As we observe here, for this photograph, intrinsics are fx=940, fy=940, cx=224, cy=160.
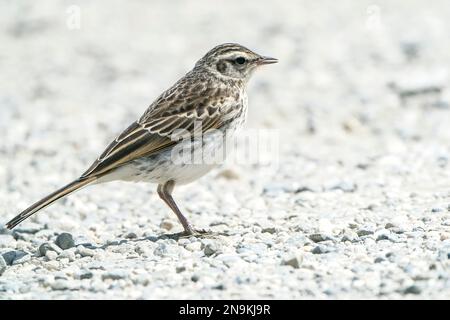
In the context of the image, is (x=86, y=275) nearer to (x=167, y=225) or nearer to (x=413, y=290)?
(x=167, y=225)

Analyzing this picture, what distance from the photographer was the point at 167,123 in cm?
967

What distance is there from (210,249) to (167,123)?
1664 mm

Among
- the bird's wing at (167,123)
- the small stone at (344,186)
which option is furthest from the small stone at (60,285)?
the small stone at (344,186)

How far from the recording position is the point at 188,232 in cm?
965

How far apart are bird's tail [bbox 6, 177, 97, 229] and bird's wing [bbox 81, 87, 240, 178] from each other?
0.30 feet

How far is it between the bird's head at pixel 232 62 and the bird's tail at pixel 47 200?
2133 millimetres

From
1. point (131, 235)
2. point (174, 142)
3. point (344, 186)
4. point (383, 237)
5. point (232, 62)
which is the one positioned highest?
point (232, 62)

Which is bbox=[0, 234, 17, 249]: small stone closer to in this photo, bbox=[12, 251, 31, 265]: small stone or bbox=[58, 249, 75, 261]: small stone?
bbox=[12, 251, 31, 265]: small stone

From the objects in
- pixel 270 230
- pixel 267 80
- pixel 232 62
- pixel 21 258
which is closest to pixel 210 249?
pixel 270 230

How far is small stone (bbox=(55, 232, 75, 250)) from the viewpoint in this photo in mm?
9398

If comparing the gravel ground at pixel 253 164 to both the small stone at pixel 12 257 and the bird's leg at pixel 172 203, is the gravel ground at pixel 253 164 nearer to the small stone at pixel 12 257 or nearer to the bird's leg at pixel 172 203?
the small stone at pixel 12 257

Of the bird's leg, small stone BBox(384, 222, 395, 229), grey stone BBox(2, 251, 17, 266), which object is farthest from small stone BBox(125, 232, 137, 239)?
small stone BBox(384, 222, 395, 229)
